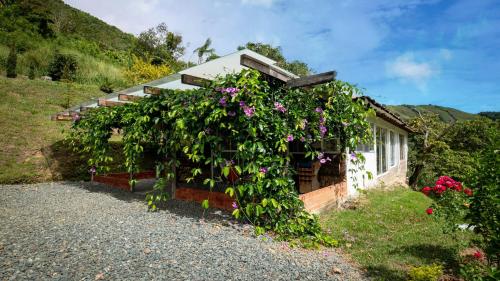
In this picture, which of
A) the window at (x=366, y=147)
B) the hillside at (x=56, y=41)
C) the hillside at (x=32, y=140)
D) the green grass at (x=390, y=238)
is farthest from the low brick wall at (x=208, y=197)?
the hillside at (x=56, y=41)

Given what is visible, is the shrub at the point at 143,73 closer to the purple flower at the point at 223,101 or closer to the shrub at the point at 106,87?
the shrub at the point at 106,87

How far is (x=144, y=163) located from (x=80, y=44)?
781 inches

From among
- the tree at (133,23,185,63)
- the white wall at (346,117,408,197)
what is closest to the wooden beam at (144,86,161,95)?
the white wall at (346,117,408,197)

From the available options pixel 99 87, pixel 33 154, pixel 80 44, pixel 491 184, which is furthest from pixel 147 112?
pixel 80 44

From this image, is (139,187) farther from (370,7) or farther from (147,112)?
(370,7)

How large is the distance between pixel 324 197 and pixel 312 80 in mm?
2731

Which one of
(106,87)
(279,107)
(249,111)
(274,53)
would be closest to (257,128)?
(249,111)

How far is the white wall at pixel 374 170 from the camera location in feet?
24.8

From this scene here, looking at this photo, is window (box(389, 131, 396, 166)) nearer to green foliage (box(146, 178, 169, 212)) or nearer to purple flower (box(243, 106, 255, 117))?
purple flower (box(243, 106, 255, 117))

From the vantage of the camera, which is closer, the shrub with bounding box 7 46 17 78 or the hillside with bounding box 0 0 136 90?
the shrub with bounding box 7 46 17 78

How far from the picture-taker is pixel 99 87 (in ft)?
59.2

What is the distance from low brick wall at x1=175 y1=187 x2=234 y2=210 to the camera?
5469mm

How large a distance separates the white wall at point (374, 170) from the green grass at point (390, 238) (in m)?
0.74

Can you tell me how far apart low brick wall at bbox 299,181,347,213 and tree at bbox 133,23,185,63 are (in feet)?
78.3
